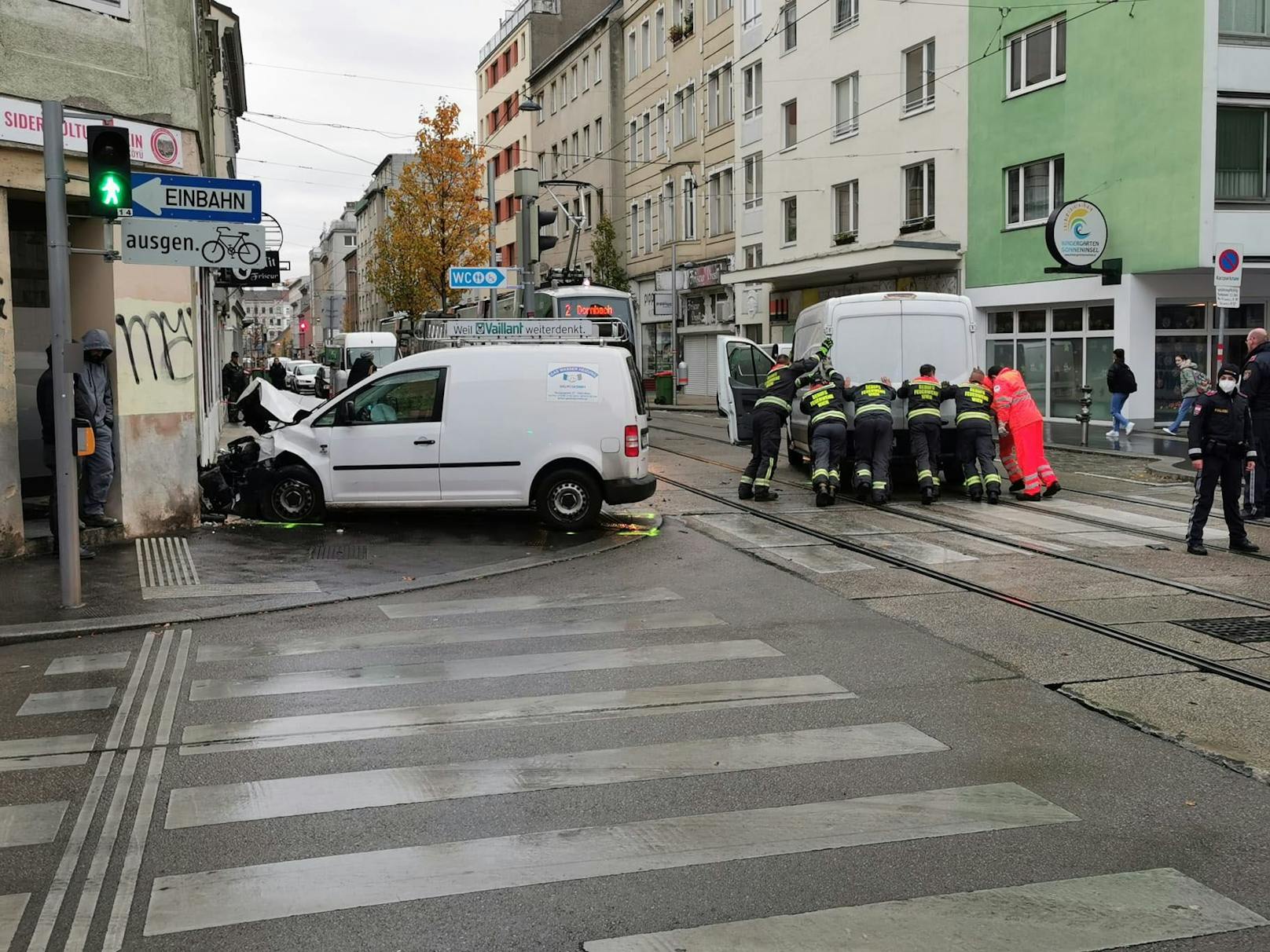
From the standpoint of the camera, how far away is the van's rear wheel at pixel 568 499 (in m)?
12.6

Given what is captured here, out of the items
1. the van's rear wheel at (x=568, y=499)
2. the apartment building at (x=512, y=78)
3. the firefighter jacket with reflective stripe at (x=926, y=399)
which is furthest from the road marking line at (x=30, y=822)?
the apartment building at (x=512, y=78)

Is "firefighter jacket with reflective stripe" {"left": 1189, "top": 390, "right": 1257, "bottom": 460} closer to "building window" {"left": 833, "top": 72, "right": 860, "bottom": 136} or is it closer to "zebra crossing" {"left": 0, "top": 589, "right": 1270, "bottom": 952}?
"zebra crossing" {"left": 0, "top": 589, "right": 1270, "bottom": 952}

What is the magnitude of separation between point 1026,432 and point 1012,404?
0.37 meters

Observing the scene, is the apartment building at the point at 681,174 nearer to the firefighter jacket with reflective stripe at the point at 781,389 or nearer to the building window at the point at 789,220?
the building window at the point at 789,220

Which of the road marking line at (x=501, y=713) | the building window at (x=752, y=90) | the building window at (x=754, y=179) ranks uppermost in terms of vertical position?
the building window at (x=752, y=90)

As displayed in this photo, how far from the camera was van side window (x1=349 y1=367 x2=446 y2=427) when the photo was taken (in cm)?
1254

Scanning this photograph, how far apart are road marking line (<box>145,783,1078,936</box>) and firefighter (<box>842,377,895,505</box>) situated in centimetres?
969

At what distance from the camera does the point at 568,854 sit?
14.6 ft

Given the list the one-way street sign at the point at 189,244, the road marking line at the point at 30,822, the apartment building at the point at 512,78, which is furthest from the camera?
the apartment building at the point at 512,78

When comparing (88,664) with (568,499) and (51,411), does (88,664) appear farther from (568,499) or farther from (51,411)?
(568,499)

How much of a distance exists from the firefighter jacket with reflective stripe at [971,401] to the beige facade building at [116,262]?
8.55m

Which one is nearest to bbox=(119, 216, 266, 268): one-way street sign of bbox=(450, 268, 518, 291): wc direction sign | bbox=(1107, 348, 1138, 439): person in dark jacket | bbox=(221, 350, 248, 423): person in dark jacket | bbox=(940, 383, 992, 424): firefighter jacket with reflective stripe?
bbox=(940, 383, 992, 424): firefighter jacket with reflective stripe

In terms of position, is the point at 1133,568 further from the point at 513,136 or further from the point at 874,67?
the point at 513,136

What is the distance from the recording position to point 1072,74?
26141 millimetres
